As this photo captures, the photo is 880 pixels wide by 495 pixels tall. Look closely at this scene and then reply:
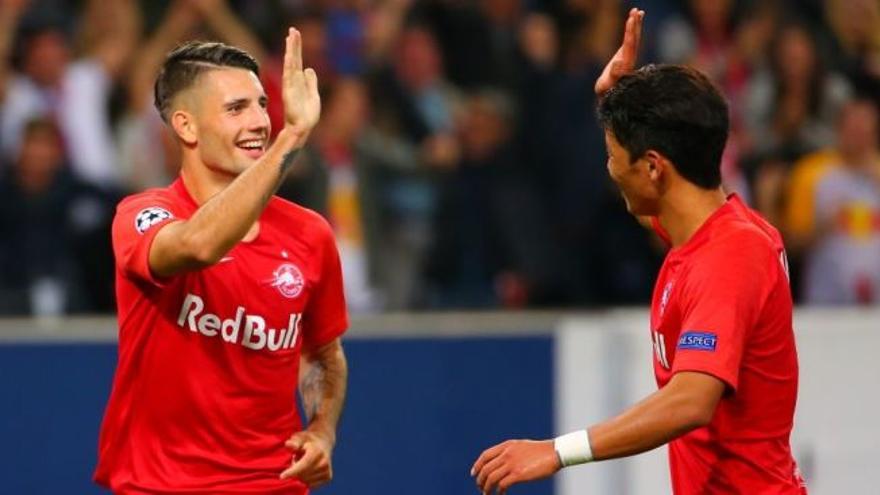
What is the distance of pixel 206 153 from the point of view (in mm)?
5430

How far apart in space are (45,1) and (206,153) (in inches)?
194

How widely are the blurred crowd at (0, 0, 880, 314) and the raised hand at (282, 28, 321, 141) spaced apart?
4074 millimetres

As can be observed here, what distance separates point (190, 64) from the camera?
17.9 feet

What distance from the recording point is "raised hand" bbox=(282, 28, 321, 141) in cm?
488

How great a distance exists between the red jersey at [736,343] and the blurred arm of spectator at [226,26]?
5.66m

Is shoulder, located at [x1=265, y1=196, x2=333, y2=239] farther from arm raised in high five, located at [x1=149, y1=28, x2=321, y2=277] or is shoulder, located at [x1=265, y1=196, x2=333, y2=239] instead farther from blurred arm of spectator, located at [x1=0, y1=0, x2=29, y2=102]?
blurred arm of spectator, located at [x1=0, y1=0, x2=29, y2=102]

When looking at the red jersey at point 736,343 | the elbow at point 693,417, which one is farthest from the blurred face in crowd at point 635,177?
the elbow at point 693,417

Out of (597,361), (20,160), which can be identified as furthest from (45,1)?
(597,361)

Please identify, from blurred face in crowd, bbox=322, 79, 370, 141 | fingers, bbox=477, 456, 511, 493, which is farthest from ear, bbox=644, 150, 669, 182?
blurred face in crowd, bbox=322, 79, 370, 141

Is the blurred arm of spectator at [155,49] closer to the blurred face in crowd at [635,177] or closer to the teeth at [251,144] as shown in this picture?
the teeth at [251,144]

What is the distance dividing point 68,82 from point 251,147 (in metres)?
4.58

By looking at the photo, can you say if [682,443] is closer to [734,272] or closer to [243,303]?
[734,272]

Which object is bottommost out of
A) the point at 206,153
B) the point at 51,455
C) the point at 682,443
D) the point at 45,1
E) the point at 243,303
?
the point at 51,455

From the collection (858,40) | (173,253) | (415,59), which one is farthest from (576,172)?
(173,253)
